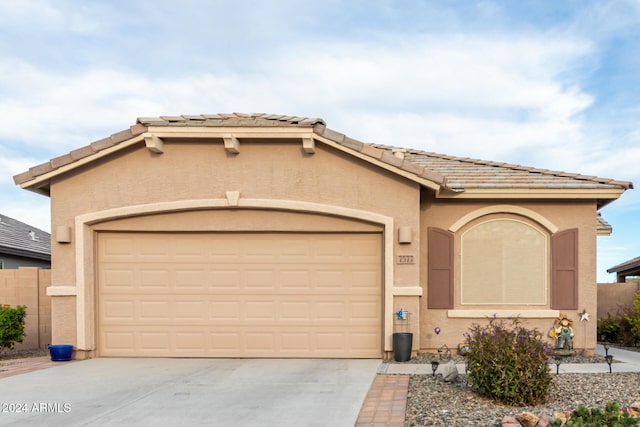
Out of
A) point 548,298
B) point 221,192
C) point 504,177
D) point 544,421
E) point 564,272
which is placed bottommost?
point 544,421

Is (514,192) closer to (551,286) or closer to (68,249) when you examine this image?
(551,286)

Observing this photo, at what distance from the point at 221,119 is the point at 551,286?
24.7 feet

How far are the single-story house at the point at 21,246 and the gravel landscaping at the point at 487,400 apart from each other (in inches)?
571

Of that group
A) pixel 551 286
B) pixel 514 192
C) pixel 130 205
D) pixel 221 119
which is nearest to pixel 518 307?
pixel 551 286

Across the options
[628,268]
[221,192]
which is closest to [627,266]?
[628,268]

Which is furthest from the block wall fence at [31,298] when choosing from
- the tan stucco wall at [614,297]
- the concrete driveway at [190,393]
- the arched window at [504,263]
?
the tan stucco wall at [614,297]

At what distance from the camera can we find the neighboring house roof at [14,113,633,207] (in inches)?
366

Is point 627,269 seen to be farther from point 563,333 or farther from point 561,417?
point 561,417

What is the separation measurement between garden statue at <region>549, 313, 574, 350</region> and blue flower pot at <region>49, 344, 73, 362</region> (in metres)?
9.61

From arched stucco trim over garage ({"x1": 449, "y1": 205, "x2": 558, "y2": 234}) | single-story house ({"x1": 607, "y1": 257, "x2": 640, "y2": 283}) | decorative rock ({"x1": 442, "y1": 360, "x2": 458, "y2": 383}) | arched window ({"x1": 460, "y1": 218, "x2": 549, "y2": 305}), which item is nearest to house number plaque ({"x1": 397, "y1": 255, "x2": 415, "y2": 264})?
arched stucco trim over garage ({"x1": 449, "y1": 205, "x2": 558, "y2": 234})

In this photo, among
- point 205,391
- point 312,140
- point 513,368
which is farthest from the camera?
point 312,140

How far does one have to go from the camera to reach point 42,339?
1184 cm

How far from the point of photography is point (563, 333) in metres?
9.96

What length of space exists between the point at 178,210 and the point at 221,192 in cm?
95
